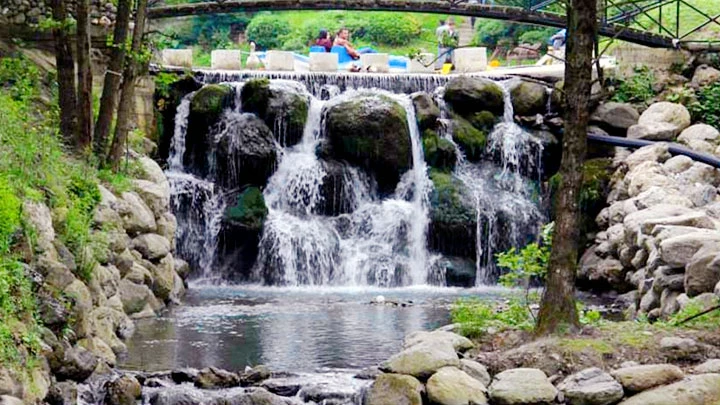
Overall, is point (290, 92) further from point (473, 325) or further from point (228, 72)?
point (473, 325)

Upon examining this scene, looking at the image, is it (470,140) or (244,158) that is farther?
(470,140)

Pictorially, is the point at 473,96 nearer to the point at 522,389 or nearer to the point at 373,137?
the point at 373,137

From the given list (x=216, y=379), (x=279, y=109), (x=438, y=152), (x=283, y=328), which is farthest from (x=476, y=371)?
(x=279, y=109)

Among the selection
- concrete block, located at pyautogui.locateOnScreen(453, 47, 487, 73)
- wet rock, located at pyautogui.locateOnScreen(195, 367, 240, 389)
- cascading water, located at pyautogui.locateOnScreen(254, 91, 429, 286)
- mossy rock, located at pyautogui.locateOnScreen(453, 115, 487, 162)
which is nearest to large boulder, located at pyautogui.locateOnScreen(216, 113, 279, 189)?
cascading water, located at pyautogui.locateOnScreen(254, 91, 429, 286)

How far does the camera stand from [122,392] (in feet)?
33.7

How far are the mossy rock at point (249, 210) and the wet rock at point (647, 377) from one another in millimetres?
12260

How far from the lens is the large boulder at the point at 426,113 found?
74.2 feet

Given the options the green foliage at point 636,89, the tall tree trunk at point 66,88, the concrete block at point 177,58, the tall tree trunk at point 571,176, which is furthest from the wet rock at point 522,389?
the concrete block at point 177,58

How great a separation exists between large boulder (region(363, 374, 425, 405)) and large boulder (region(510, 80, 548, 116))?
550 inches

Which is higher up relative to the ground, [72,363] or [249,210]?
[249,210]

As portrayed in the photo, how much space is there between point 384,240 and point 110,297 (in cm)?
799

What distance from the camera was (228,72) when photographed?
23812mm

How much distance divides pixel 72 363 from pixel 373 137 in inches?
488

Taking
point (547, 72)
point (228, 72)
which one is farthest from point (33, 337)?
point (547, 72)
